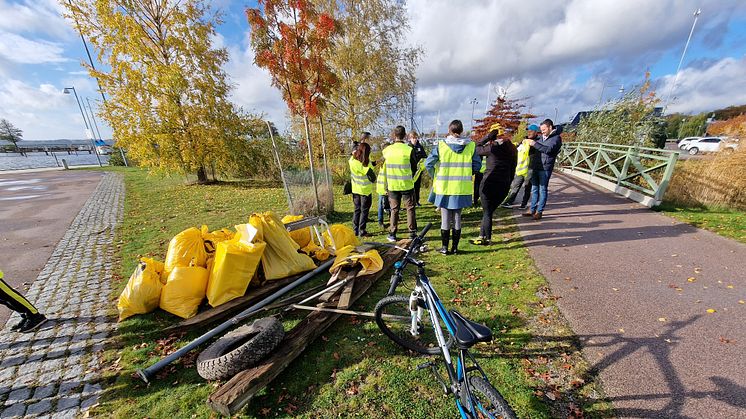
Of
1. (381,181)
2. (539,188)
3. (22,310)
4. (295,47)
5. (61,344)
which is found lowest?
(61,344)

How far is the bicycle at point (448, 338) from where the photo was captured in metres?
1.62

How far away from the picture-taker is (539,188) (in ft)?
20.9

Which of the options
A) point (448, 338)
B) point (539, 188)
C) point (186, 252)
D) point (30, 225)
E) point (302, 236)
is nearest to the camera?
point (448, 338)

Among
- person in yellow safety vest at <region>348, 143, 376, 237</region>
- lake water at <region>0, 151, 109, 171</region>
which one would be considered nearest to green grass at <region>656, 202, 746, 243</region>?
person in yellow safety vest at <region>348, 143, 376, 237</region>

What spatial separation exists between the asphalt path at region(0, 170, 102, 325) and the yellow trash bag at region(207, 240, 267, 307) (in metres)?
2.59

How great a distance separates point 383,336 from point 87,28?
16.6 metres

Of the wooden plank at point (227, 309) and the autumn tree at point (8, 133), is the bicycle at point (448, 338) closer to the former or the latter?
the wooden plank at point (227, 309)

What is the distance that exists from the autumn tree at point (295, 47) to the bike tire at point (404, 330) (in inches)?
209

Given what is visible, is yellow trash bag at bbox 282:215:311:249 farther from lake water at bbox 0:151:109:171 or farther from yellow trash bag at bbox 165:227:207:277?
lake water at bbox 0:151:109:171

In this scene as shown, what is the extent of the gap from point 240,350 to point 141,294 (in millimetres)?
1870

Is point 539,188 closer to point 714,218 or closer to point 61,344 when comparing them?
point 714,218

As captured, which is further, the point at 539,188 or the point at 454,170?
the point at 539,188

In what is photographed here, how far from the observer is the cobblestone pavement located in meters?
2.27

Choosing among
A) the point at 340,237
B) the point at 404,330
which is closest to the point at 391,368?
the point at 404,330
